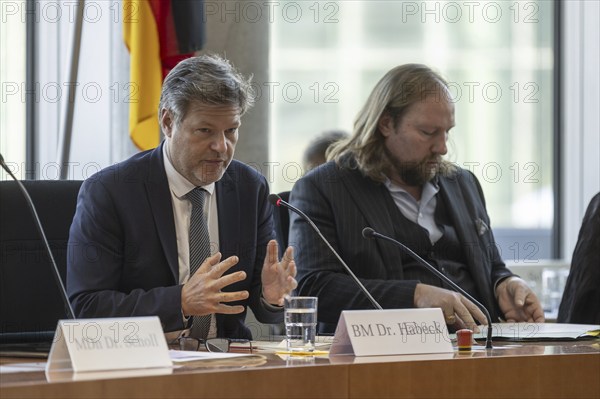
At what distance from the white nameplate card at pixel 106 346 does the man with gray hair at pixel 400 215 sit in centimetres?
120

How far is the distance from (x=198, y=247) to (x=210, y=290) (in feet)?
1.29

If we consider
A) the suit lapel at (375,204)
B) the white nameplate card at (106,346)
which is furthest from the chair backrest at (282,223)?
the white nameplate card at (106,346)

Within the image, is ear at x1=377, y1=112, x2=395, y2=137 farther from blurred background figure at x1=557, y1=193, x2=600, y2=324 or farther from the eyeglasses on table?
the eyeglasses on table

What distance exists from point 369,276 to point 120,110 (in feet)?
4.76

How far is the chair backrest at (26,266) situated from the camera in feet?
8.29

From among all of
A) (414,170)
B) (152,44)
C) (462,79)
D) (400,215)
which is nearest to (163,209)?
(400,215)

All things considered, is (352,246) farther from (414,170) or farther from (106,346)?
(106,346)

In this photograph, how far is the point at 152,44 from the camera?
3.54 meters

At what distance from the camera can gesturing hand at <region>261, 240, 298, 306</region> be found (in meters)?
2.38

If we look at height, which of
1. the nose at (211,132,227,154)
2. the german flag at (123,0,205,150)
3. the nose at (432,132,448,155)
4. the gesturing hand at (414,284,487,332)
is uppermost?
the german flag at (123,0,205,150)

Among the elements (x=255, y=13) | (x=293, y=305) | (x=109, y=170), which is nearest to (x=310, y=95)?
(x=255, y=13)

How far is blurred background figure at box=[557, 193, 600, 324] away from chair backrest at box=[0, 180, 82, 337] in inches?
58.5

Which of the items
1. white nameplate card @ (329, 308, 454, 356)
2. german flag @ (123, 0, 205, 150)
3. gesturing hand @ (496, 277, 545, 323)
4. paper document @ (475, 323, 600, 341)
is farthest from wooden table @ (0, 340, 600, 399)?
german flag @ (123, 0, 205, 150)

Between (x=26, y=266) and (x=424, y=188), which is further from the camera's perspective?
(x=424, y=188)
